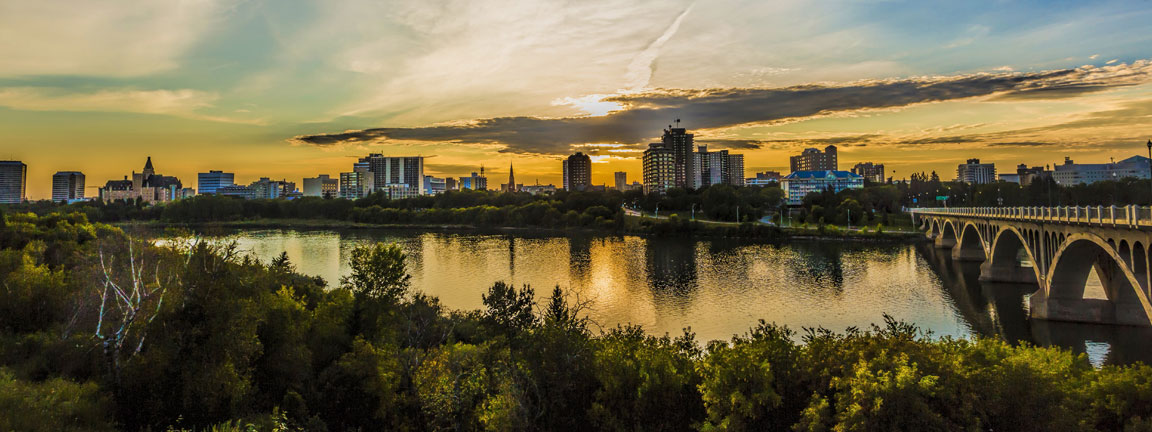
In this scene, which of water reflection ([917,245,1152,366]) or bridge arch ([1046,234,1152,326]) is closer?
water reflection ([917,245,1152,366])

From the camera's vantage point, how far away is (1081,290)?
32.8 meters

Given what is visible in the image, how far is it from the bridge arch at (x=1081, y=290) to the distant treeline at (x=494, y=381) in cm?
1944

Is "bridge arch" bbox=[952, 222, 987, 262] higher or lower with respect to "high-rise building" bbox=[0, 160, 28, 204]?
lower

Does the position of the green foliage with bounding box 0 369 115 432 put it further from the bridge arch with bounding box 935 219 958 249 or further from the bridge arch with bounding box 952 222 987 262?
the bridge arch with bounding box 935 219 958 249

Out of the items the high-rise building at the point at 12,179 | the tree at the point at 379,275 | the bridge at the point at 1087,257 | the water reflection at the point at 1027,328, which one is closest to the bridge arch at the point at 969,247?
the water reflection at the point at 1027,328

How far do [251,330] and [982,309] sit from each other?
4516cm

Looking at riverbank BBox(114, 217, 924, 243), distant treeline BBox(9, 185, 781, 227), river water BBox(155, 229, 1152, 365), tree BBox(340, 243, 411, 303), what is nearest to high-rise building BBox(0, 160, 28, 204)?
distant treeline BBox(9, 185, 781, 227)

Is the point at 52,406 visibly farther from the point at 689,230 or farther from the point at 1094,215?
the point at 689,230

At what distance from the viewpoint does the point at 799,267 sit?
64.4 m

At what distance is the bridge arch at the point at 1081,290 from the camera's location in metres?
30.9

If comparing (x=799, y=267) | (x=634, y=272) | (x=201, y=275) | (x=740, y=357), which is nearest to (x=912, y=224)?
(x=799, y=267)

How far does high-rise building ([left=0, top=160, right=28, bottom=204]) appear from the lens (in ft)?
514

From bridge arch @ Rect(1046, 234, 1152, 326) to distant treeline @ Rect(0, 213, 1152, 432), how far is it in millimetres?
19444

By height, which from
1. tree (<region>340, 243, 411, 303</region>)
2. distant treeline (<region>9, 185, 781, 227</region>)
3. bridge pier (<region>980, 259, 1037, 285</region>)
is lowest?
bridge pier (<region>980, 259, 1037, 285</region>)
